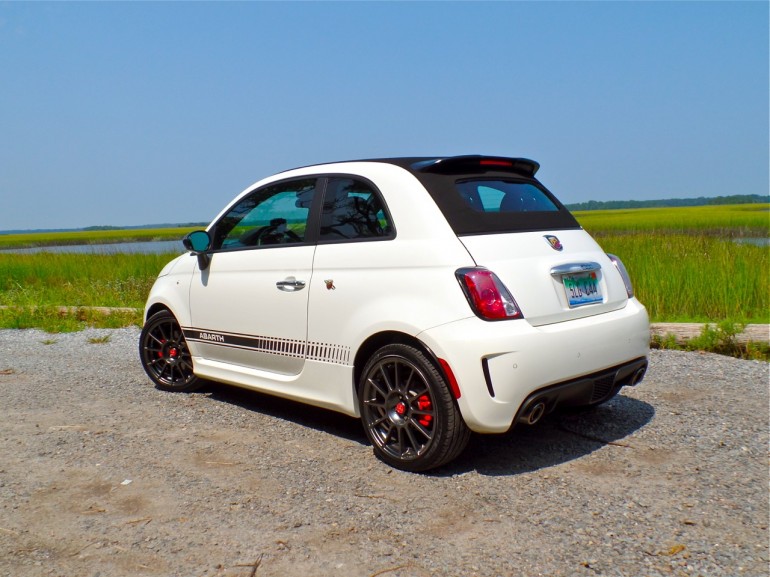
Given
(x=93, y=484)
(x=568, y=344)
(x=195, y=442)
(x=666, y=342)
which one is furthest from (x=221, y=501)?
(x=666, y=342)

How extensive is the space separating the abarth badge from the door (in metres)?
1.50

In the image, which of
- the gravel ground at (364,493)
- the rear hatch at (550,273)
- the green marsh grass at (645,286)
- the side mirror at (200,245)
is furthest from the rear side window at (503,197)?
the green marsh grass at (645,286)

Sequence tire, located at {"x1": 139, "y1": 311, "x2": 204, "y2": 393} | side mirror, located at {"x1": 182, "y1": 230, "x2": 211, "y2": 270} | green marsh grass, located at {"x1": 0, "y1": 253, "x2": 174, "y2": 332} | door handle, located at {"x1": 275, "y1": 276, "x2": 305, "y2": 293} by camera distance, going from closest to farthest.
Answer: door handle, located at {"x1": 275, "y1": 276, "x2": 305, "y2": 293} < side mirror, located at {"x1": 182, "y1": 230, "x2": 211, "y2": 270} < tire, located at {"x1": 139, "y1": 311, "x2": 204, "y2": 393} < green marsh grass, located at {"x1": 0, "y1": 253, "x2": 174, "y2": 332}

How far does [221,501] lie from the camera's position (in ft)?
12.4

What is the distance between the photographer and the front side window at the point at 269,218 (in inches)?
196

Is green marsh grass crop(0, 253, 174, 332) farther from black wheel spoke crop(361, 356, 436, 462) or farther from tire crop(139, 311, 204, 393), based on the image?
black wheel spoke crop(361, 356, 436, 462)

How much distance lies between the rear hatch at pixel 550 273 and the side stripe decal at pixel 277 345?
1082 mm

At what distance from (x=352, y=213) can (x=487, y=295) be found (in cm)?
118

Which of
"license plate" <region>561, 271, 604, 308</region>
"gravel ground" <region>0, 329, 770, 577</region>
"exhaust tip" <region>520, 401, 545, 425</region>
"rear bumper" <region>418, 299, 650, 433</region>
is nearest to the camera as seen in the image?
"gravel ground" <region>0, 329, 770, 577</region>

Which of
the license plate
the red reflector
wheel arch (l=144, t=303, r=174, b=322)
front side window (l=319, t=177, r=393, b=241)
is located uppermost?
front side window (l=319, t=177, r=393, b=241)

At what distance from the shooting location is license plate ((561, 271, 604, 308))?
4.19 meters

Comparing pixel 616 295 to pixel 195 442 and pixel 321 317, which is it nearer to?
pixel 321 317

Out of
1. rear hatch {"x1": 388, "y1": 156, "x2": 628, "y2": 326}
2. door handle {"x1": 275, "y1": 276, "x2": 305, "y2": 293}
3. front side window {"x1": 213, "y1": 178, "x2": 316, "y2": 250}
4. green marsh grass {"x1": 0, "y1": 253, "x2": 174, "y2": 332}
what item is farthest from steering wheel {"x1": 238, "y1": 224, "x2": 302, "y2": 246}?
green marsh grass {"x1": 0, "y1": 253, "x2": 174, "y2": 332}

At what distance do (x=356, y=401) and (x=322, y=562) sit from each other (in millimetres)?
1496
